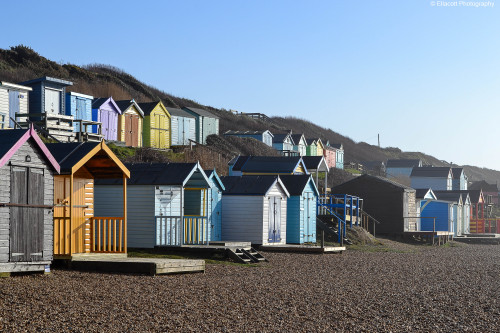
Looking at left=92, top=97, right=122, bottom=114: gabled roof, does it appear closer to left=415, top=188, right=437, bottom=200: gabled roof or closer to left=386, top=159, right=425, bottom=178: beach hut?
left=415, top=188, right=437, bottom=200: gabled roof

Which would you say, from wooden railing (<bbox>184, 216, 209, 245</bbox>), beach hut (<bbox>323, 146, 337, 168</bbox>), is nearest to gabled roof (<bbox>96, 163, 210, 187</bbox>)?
wooden railing (<bbox>184, 216, 209, 245</bbox>)

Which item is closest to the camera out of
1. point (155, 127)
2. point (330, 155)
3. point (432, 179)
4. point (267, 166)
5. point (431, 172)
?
point (267, 166)

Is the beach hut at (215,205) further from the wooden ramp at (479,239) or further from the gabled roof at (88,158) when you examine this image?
the wooden ramp at (479,239)

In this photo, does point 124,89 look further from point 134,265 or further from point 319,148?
point 134,265

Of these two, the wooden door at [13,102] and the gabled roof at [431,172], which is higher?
the wooden door at [13,102]

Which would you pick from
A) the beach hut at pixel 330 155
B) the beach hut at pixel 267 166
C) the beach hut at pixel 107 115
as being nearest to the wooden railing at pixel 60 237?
the beach hut at pixel 267 166

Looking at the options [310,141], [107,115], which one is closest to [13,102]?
[107,115]

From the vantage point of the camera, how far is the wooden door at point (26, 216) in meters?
17.0

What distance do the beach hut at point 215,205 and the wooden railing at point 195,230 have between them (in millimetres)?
1645

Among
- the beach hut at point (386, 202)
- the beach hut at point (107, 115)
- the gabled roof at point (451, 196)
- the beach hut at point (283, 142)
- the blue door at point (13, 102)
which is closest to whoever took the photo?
the blue door at point (13, 102)

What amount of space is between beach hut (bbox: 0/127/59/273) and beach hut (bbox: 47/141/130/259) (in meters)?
0.85

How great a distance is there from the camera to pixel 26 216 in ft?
57.2

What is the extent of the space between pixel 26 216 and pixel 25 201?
36 centimetres

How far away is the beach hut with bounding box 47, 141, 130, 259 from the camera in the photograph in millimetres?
19500
